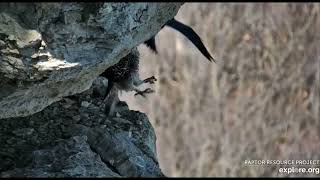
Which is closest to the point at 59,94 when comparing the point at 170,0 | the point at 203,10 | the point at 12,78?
the point at 12,78

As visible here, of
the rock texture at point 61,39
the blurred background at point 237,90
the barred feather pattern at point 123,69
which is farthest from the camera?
the blurred background at point 237,90

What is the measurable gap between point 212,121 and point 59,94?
442cm

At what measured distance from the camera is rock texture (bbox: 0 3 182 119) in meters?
1.51

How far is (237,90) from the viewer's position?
605 cm

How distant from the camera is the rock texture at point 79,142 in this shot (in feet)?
6.06

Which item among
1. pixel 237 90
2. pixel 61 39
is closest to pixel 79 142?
pixel 61 39

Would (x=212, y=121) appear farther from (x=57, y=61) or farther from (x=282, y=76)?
(x=57, y=61)

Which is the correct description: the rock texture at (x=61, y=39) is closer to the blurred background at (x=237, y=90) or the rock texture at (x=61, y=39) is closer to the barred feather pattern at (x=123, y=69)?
the barred feather pattern at (x=123, y=69)

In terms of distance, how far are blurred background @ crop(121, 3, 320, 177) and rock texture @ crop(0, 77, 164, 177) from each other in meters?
3.35

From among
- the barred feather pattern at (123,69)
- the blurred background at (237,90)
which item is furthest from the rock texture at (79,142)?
the blurred background at (237,90)

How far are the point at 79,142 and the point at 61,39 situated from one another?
1.58 feet

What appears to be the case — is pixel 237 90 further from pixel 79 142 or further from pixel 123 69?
pixel 79 142

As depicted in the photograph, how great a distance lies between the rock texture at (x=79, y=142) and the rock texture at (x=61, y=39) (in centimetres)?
21

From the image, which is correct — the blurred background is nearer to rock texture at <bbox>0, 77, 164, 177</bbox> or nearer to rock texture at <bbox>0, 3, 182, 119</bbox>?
rock texture at <bbox>0, 77, 164, 177</bbox>
